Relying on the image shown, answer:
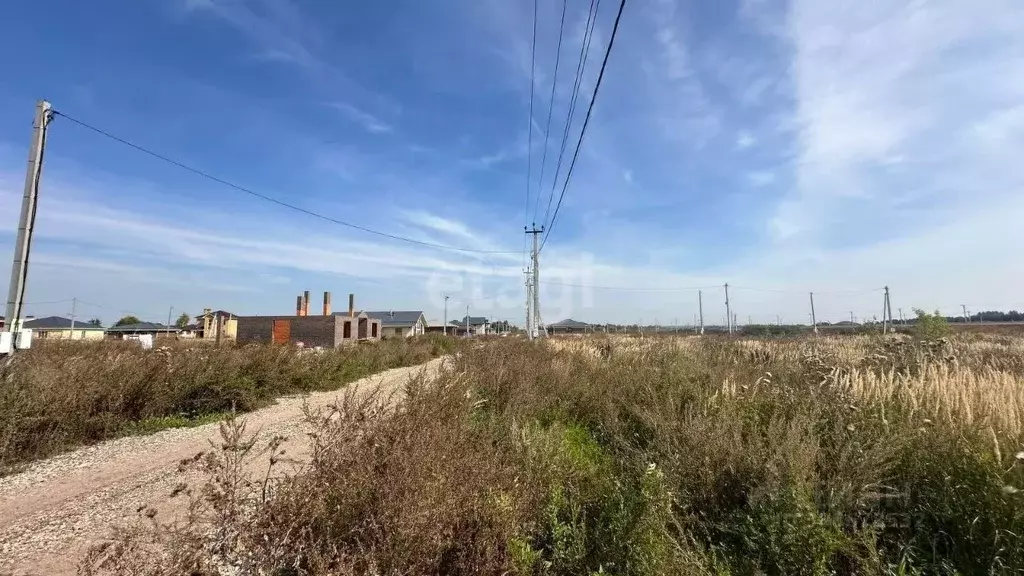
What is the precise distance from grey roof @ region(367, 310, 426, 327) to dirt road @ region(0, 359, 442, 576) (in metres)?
57.9

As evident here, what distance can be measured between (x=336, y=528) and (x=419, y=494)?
51 centimetres

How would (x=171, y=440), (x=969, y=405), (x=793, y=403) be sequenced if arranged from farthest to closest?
(x=171, y=440)
(x=793, y=403)
(x=969, y=405)

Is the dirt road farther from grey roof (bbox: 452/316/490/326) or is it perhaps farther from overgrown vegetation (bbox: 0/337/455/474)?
grey roof (bbox: 452/316/490/326)

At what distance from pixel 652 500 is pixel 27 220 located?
1046 centimetres

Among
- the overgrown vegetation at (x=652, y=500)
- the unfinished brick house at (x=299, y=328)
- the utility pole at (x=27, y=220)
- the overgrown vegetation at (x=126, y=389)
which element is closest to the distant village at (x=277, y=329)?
the unfinished brick house at (x=299, y=328)

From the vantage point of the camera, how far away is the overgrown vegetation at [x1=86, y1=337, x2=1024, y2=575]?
7.91 feet

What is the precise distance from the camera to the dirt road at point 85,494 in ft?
12.2

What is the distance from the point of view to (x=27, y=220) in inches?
305

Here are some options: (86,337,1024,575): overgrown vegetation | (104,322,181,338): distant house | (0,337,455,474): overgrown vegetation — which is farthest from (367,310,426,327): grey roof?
(86,337,1024,575): overgrown vegetation

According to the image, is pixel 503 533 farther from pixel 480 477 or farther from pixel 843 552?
pixel 843 552

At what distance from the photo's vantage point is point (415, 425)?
3.38 meters

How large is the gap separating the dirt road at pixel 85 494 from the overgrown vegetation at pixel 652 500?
0.71 m

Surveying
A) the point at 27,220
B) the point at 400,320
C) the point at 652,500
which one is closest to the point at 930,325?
the point at 652,500

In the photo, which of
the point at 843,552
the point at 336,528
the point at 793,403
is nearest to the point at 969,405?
the point at 793,403
